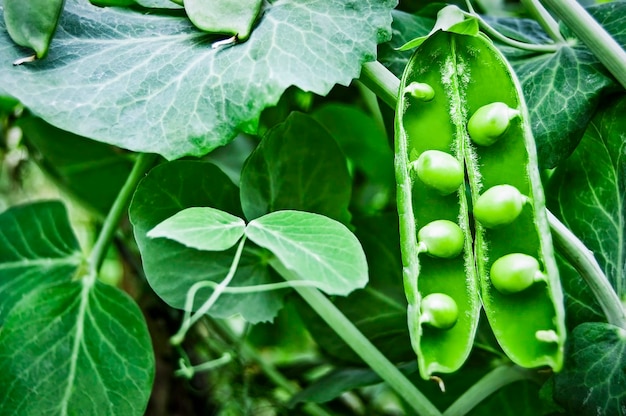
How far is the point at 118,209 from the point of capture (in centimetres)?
65

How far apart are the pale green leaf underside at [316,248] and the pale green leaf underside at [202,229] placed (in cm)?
1

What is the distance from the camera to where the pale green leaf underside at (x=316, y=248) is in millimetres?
403

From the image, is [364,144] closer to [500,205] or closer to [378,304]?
[378,304]

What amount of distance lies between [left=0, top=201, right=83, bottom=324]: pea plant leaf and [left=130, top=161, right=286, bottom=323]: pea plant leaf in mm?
169

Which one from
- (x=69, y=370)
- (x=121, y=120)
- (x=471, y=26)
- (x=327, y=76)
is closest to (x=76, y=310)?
(x=69, y=370)

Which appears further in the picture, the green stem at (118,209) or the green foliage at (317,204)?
the green stem at (118,209)

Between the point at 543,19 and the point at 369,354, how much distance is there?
0.37 metres

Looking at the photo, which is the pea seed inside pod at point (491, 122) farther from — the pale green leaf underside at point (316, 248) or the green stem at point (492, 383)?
the green stem at point (492, 383)

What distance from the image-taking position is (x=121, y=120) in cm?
51

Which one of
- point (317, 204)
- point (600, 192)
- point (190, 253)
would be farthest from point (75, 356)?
point (600, 192)

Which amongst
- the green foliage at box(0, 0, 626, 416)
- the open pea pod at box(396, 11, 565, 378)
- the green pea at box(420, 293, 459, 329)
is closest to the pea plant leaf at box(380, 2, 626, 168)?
the green foliage at box(0, 0, 626, 416)

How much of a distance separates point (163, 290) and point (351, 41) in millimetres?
275

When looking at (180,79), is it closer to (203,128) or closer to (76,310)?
(203,128)

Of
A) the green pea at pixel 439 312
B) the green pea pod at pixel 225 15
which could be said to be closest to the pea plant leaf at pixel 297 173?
the green pea pod at pixel 225 15
